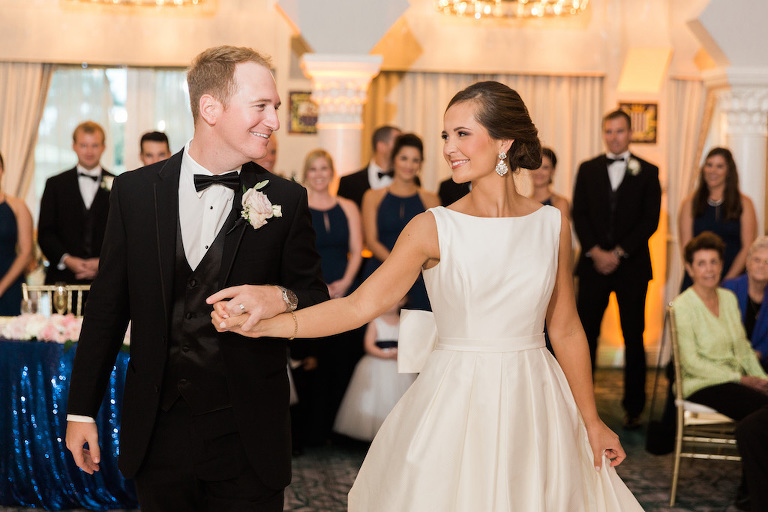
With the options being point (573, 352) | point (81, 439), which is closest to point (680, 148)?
point (573, 352)

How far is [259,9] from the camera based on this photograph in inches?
339

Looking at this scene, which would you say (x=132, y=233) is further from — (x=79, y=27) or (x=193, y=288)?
(x=79, y=27)

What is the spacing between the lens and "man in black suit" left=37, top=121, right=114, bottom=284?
5867 millimetres

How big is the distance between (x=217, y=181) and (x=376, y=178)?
4331 millimetres

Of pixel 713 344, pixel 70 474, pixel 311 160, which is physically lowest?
pixel 70 474

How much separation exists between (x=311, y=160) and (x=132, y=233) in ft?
12.1

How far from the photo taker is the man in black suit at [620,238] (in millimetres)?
6223

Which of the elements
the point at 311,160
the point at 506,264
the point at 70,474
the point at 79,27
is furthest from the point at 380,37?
the point at 506,264

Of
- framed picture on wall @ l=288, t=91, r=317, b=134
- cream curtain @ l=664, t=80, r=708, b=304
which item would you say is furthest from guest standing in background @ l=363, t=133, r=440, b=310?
cream curtain @ l=664, t=80, r=708, b=304

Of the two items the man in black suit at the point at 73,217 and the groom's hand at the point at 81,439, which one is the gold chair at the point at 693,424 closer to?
the groom's hand at the point at 81,439

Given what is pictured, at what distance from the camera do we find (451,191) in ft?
20.7

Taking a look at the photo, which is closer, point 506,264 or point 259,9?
point 506,264

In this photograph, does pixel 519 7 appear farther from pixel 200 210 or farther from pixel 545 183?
pixel 200 210

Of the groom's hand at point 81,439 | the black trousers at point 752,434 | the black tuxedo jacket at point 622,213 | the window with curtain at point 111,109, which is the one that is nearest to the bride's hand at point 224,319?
the groom's hand at point 81,439
